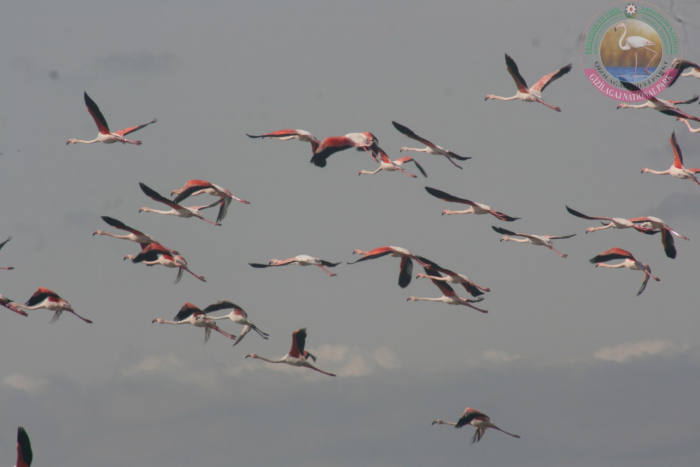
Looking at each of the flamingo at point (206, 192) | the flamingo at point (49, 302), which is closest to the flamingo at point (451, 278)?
the flamingo at point (206, 192)

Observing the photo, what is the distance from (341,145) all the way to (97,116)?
40.5 ft

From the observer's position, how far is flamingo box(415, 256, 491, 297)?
Result: 55.1m

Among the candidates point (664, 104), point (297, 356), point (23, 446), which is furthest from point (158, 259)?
point (664, 104)

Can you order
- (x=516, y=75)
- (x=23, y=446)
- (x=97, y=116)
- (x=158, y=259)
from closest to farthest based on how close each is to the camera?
(x=23, y=446) → (x=97, y=116) → (x=516, y=75) → (x=158, y=259)

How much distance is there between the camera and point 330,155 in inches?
1977

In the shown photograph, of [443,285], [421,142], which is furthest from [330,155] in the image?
[443,285]

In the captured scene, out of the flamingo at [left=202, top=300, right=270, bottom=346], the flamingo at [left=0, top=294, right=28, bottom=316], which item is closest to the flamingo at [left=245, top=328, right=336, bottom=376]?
the flamingo at [left=202, top=300, right=270, bottom=346]

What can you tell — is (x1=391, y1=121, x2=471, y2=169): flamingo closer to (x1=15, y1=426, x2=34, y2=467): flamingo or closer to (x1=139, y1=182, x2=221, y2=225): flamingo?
(x1=139, y1=182, x2=221, y2=225): flamingo

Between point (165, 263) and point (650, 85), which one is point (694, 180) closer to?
Answer: point (650, 85)

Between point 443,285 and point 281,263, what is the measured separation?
24.3ft

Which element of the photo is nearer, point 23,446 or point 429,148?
point 23,446

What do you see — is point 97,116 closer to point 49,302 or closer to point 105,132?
point 105,132

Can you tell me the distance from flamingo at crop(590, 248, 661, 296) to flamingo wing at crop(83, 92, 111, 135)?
21096 mm

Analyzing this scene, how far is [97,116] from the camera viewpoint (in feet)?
187
